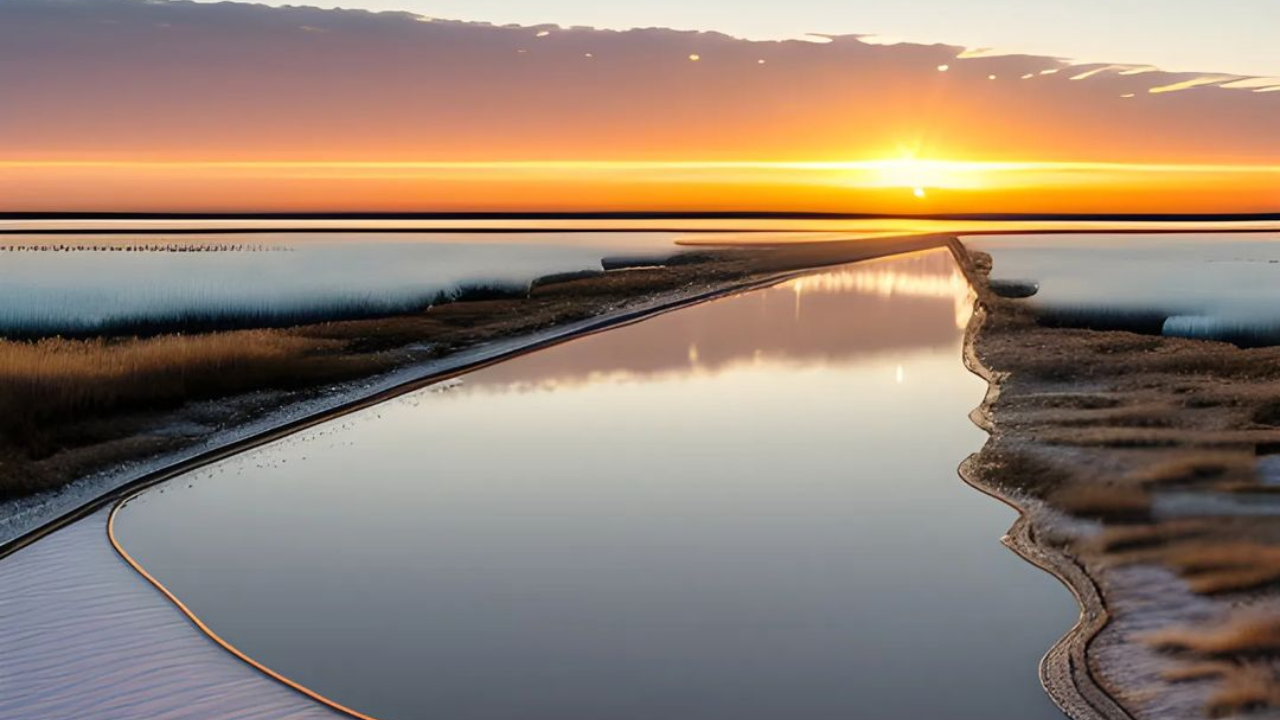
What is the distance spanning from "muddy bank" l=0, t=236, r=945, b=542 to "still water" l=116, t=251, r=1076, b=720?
1.10 meters

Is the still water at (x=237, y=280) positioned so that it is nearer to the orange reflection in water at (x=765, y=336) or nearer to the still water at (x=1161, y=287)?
the orange reflection in water at (x=765, y=336)

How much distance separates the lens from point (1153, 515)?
14219 millimetres

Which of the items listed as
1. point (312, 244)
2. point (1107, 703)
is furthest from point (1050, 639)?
point (312, 244)

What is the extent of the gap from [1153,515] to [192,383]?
1688 centimetres

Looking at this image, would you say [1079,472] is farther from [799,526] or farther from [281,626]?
[281,626]

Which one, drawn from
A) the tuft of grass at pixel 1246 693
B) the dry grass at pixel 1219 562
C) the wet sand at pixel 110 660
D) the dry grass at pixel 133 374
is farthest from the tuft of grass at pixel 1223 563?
the dry grass at pixel 133 374

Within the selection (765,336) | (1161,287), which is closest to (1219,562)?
(765,336)

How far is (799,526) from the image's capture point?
14.5 metres

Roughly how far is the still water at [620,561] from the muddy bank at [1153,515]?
1.63ft

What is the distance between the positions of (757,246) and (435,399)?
75.5m

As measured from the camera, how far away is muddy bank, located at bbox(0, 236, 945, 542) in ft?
54.9

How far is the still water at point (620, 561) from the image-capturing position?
9.84 metres

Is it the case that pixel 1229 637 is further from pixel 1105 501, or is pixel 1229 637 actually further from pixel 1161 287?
pixel 1161 287

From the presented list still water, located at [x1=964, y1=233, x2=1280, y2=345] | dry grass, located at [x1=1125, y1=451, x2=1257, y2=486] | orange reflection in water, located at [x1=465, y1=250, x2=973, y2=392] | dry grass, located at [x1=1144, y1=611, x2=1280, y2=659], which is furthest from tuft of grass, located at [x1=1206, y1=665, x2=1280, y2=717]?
still water, located at [x1=964, y1=233, x2=1280, y2=345]
